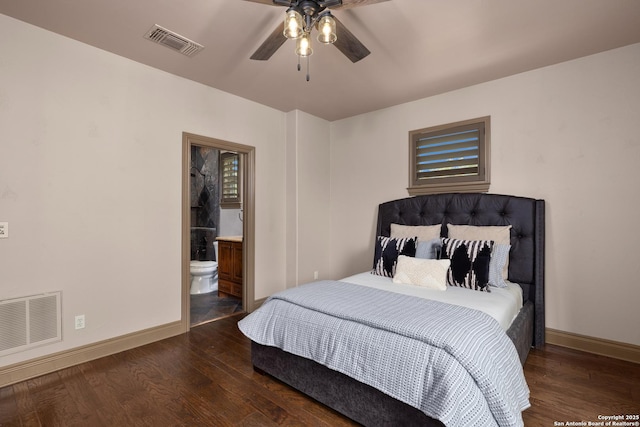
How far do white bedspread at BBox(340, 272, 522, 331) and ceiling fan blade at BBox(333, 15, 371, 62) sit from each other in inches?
65.8

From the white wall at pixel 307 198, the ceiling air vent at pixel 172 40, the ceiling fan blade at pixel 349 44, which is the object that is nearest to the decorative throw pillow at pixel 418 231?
the white wall at pixel 307 198

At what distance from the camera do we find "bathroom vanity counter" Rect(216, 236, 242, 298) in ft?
13.1

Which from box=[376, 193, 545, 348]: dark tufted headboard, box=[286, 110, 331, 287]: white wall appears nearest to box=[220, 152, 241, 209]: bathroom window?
box=[286, 110, 331, 287]: white wall

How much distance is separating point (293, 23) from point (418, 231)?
7.25ft

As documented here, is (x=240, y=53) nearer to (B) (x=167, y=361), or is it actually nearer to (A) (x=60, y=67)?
(A) (x=60, y=67)

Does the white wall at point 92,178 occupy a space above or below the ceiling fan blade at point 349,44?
below

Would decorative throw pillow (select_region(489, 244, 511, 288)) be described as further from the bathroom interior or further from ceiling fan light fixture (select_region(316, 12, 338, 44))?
the bathroom interior

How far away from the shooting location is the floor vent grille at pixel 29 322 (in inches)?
82.7

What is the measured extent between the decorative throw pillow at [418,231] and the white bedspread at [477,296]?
0.58 m

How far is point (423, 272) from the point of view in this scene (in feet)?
8.20

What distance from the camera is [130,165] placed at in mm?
2680

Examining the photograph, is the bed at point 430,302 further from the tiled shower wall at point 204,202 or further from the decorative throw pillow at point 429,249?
the tiled shower wall at point 204,202

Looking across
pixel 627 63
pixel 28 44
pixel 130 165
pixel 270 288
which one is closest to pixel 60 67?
pixel 28 44

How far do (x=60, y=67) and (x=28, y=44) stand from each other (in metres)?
0.20
